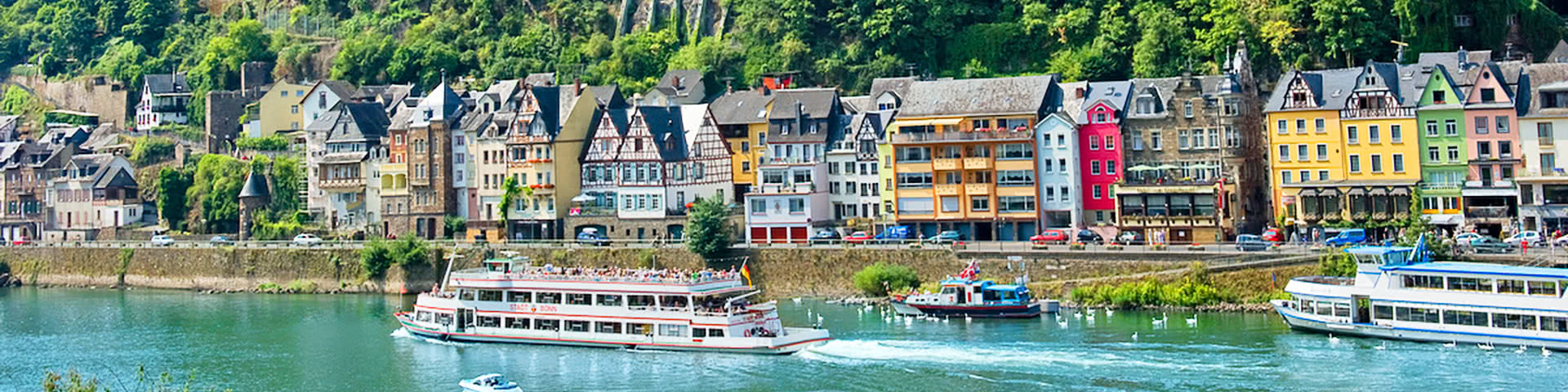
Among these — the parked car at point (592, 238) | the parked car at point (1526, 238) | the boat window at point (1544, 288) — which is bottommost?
the boat window at point (1544, 288)

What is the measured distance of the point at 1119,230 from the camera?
81062 millimetres

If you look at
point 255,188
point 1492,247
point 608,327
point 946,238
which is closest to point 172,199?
point 255,188

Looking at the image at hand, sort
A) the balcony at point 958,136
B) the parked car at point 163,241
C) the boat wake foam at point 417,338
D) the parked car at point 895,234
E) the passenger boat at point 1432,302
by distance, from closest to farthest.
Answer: the passenger boat at point 1432,302 < the boat wake foam at point 417,338 < the parked car at point 895,234 < the balcony at point 958,136 < the parked car at point 163,241

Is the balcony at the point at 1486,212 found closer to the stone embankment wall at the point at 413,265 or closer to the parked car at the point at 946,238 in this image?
the stone embankment wall at the point at 413,265

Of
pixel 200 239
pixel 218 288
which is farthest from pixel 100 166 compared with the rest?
pixel 218 288

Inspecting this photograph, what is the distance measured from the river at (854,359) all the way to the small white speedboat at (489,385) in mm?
2072

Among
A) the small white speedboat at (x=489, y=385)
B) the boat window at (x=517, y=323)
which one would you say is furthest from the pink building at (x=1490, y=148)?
the small white speedboat at (x=489, y=385)

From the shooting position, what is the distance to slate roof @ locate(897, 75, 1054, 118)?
277 feet

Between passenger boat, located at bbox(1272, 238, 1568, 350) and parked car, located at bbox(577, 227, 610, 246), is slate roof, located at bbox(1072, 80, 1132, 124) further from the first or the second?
parked car, located at bbox(577, 227, 610, 246)

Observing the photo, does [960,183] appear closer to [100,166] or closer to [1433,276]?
[1433,276]

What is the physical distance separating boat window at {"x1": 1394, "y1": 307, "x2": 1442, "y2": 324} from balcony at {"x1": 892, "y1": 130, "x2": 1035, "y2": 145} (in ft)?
81.0

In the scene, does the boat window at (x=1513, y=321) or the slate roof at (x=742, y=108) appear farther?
the slate roof at (x=742, y=108)

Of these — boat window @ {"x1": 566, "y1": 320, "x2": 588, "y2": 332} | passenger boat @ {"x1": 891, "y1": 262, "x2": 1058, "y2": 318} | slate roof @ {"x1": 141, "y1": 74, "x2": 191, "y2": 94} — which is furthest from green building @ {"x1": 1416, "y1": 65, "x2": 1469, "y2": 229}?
slate roof @ {"x1": 141, "y1": 74, "x2": 191, "y2": 94}

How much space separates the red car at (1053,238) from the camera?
258 ft
